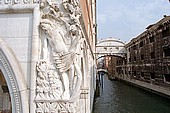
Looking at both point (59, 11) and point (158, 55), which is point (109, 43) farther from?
point (59, 11)

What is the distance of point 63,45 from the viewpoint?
6.83ft

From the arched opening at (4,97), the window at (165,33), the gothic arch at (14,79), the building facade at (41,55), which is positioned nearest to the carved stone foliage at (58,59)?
the building facade at (41,55)

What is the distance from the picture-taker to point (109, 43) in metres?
26.2

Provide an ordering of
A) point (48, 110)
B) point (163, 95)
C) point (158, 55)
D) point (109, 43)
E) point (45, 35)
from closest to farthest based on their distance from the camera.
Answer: point (48, 110) → point (45, 35) → point (163, 95) → point (158, 55) → point (109, 43)

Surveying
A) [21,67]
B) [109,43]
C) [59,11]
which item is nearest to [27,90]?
[21,67]

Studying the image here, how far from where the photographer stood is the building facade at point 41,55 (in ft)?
6.72

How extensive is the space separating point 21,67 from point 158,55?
14536 millimetres

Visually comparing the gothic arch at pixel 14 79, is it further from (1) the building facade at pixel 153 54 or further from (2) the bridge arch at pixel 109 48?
(2) the bridge arch at pixel 109 48

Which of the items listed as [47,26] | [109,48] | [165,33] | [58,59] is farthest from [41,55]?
[109,48]

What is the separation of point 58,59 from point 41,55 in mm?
232

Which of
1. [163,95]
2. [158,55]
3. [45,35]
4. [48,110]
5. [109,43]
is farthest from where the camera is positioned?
[109,43]

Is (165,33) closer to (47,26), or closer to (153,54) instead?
(153,54)

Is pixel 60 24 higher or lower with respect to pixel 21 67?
higher

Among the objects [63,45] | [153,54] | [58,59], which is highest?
[153,54]
